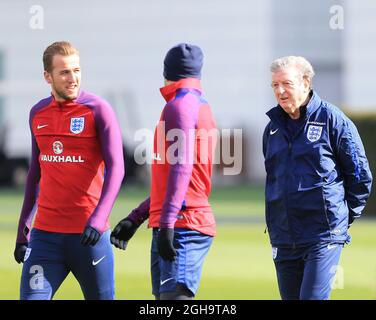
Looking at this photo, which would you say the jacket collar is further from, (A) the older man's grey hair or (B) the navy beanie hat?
(A) the older man's grey hair

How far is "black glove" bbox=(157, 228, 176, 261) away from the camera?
649 centimetres

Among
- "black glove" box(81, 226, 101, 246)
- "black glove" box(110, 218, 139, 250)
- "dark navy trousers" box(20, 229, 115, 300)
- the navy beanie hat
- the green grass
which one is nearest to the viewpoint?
"black glove" box(81, 226, 101, 246)

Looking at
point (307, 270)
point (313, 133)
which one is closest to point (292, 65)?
point (313, 133)

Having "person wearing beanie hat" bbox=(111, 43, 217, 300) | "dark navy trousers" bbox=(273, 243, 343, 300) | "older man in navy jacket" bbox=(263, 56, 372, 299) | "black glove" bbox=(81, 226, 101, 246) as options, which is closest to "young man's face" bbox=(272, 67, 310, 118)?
"older man in navy jacket" bbox=(263, 56, 372, 299)

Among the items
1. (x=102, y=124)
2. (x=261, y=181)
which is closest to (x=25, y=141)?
(x=261, y=181)

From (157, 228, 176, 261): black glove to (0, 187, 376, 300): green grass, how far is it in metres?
2.12

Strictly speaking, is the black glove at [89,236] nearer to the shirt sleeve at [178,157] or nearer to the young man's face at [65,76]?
the shirt sleeve at [178,157]

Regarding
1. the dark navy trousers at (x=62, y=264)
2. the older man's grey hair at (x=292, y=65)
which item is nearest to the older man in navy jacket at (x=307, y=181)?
the older man's grey hair at (x=292, y=65)

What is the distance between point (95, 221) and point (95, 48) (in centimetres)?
3073

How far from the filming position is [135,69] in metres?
37.2

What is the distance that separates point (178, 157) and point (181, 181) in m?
0.14

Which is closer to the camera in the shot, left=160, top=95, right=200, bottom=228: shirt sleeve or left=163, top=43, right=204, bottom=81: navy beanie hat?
left=160, top=95, right=200, bottom=228: shirt sleeve

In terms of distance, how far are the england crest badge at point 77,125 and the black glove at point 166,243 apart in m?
0.82
